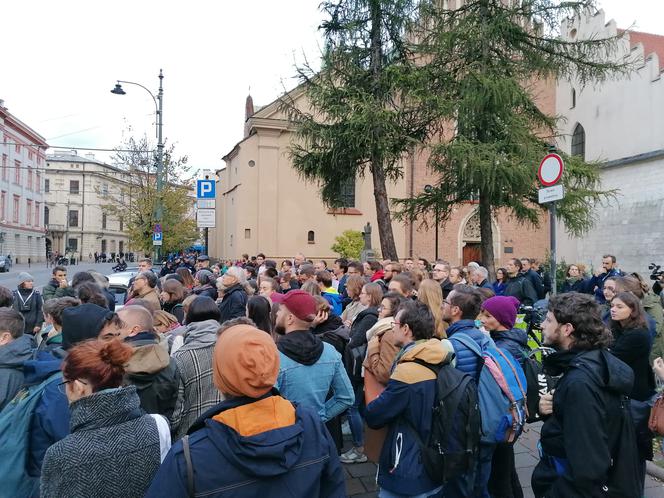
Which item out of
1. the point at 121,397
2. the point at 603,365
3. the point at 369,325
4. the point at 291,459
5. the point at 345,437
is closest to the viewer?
the point at 291,459

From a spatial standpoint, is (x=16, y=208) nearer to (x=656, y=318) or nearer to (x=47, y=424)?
(x=47, y=424)

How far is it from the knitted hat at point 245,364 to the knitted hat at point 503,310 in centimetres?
236

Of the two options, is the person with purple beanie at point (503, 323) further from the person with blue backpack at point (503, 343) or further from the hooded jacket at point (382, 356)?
the hooded jacket at point (382, 356)

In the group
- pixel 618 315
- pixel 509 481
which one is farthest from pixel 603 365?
pixel 618 315

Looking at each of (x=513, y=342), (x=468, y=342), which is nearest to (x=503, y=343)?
(x=513, y=342)

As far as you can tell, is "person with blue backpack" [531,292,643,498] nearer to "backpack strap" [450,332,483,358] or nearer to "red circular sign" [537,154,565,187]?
"backpack strap" [450,332,483,358]

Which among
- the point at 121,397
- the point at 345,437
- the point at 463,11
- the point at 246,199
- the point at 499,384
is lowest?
the point at 345,437

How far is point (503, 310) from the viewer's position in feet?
12.2

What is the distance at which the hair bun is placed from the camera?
6.94 ft

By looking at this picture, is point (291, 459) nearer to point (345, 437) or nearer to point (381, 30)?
point (345, 437)

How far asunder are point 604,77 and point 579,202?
3.83m

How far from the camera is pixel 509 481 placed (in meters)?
3.73

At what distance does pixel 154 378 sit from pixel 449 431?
1.83m

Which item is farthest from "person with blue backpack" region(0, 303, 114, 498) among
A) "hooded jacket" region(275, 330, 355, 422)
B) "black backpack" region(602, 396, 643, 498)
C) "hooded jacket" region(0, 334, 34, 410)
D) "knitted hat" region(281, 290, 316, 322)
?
"black backpack" region(602, 396, 643, 498)
